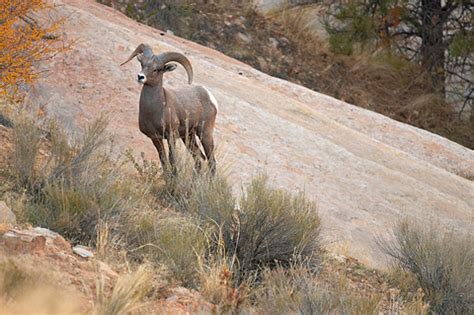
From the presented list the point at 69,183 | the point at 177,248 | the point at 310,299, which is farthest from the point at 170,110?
the point at 310,299

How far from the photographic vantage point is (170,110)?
31.7 ft

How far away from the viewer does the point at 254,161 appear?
12.5 m

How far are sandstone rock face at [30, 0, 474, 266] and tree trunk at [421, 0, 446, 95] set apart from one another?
32.1 feet

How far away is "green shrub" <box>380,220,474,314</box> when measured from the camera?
854cm

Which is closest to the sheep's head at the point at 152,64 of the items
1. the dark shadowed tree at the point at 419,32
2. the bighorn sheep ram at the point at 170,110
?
the bighorn sheep ram at the point at 170,110

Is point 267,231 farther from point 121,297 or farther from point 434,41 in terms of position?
point 434,41

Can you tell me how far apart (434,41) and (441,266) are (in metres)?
18.7

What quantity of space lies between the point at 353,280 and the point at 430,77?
732 inches

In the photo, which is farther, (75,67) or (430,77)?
(430,77)

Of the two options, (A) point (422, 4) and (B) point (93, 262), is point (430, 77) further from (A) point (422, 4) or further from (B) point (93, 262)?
(B) point (93, 262)

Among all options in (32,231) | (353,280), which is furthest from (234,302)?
(353,280)

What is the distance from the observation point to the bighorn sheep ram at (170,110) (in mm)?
9523

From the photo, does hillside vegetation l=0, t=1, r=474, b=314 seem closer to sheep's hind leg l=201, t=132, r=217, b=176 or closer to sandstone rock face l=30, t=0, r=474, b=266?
sheep's hind leg l=201, t=132, r=217, b=176

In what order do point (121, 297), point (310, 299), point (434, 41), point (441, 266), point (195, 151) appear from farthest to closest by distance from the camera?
point (434, 41)
point (195, 151)
point (441, 266)
point (310, 299)
point (121, 297)
